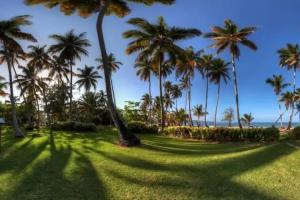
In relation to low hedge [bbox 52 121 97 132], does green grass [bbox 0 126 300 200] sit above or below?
below

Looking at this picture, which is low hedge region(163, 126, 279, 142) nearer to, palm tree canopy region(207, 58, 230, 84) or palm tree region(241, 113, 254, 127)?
palm tree canopy region(207, 58, 230, 84)

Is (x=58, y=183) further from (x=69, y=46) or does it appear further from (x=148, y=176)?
(x=69, y=46)

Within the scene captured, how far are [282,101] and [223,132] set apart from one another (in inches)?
1883

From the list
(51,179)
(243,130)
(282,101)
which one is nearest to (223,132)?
(243,130)

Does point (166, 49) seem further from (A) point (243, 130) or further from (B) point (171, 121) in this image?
(B) point (171, 121)

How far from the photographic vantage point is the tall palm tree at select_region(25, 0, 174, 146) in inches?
711

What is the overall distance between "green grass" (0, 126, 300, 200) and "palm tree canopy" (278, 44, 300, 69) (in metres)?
39.4

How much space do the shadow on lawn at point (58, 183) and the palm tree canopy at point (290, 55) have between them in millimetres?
46142

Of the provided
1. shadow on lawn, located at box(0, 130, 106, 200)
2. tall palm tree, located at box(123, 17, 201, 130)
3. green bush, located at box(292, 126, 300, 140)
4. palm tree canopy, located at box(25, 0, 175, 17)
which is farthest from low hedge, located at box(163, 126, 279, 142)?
shadow on lawn, located at box(0, 130, 106, 200)

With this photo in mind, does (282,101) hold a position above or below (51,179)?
above

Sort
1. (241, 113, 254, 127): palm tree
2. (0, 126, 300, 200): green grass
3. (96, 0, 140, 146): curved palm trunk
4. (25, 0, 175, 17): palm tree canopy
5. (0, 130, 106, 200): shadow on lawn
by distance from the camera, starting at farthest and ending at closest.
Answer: (241, 113, 254, 127): palm tree, (25, 0, 175, 17): palm tree canopy, (96, 0, 140, 146): curved palm trunk, (0, 126, 300, 200): green grass, (0, 130, 106, 200): shadow on lawn

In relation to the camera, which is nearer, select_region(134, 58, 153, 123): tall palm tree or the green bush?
the green bush

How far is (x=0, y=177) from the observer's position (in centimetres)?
1080

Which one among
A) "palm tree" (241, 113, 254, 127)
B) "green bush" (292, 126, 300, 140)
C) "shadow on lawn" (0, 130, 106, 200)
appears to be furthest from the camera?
"palm tree" (241, 113, 254, 127)
